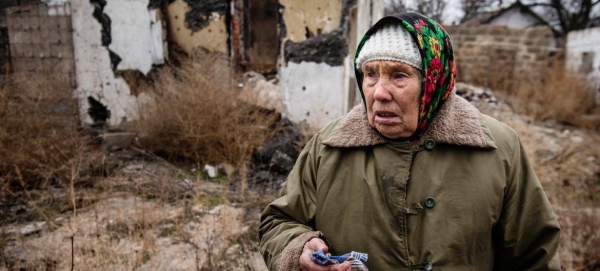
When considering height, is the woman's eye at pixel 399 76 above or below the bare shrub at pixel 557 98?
above

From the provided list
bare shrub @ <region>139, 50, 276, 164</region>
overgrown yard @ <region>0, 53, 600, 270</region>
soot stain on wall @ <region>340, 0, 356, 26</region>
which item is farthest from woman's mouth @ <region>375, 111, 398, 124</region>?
soot stain on wall @ <region>340, 0, 356, 26</region>

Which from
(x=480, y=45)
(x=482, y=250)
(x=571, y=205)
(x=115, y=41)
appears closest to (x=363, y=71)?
(x=482, y=250)

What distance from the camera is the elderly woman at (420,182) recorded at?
4.04 ft

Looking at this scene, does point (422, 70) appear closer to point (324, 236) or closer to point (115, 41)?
point (324, 236)

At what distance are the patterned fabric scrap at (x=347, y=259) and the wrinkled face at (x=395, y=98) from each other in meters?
0.40

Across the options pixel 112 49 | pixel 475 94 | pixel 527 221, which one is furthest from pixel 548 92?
pixel 527 221

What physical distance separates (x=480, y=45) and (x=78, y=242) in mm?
10933

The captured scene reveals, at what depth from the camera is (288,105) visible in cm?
633

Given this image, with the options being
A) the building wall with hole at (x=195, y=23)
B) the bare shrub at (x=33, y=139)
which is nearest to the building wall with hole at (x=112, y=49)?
the building wall with hole at (x=195, y=23)

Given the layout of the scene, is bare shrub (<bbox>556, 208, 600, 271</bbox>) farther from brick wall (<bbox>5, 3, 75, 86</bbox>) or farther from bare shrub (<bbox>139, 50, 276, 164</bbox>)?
brick wall (<bbox>5, 3, 75, 86</bbox>)

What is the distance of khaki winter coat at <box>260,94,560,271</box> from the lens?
1.23m

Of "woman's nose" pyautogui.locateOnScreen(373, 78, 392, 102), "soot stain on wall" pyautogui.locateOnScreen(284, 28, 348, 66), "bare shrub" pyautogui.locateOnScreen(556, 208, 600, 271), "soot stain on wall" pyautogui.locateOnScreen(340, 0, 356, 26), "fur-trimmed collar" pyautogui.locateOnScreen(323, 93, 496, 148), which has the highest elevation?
"soot stain on wall" pyautogui.locateOnScreen(340, 0, 356, 26)

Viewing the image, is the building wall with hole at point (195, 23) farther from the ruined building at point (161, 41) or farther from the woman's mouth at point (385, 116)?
the woman's mouth at point (385, 116)

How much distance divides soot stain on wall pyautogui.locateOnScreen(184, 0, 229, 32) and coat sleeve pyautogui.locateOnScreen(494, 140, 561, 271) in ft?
25.4
